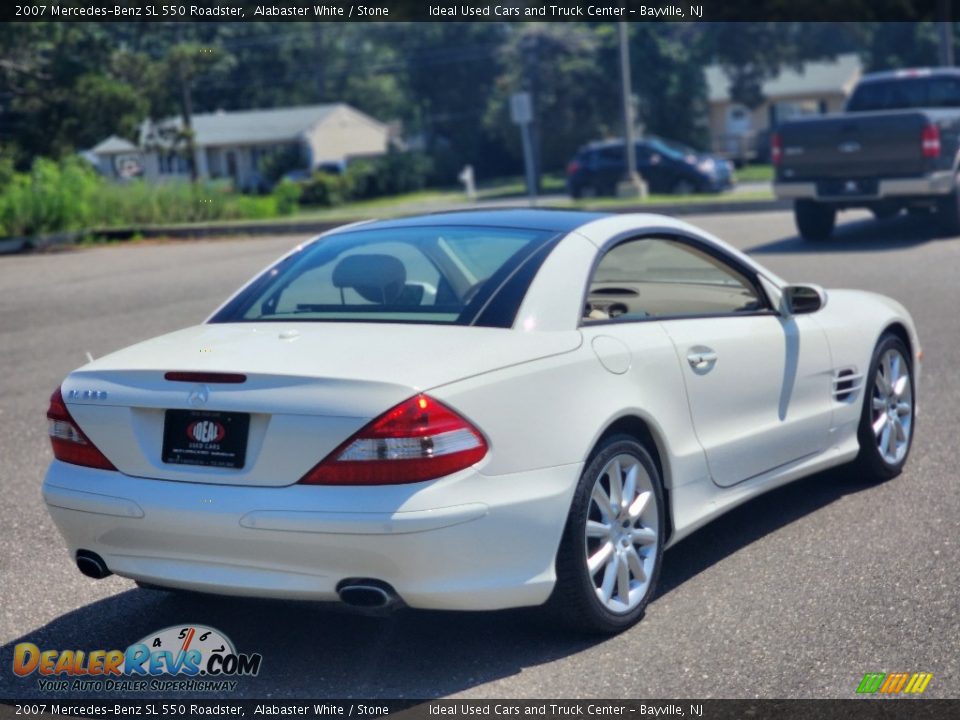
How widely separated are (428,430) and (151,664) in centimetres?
140

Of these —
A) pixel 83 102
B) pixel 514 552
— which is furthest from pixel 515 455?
pixel 83 102

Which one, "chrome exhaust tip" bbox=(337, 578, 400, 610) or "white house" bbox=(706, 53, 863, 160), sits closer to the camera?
"chrome exhaust tip" bbox=(337, 578, 400, 610)

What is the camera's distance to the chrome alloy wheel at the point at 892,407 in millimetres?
6719

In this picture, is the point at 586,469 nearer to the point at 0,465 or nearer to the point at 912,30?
the point at 0,465

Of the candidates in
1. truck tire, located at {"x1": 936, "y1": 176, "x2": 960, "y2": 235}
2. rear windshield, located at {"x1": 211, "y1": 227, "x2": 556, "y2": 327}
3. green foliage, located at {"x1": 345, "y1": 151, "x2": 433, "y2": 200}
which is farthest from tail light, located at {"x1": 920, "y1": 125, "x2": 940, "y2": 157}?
green foliage, located at {"x1": 345, "y1": 151, "x2": 433, "y2": 200}

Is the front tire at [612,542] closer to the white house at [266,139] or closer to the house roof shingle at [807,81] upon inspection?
the white house at [266,139]

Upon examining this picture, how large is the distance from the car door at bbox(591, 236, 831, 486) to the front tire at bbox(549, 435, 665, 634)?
0.48 meters

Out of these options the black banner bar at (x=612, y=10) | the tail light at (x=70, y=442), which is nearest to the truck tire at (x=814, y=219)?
the tail light at (x=70, y=442)

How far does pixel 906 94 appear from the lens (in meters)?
19.3

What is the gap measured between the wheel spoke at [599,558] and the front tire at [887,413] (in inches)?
91.4

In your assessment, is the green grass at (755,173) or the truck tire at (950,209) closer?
the truck tire at (950,209)

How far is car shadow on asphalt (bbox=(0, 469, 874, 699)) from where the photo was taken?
4.45m

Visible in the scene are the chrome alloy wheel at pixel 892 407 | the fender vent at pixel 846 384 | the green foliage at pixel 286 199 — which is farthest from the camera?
the green foliage at pixel 286 199

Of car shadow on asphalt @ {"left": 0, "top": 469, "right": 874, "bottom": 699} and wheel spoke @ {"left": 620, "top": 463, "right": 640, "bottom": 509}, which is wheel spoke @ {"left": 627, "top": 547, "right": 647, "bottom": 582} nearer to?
wheel spoke @ {"left": 620, "top": 463, "right": 640, "bottom": 509}
